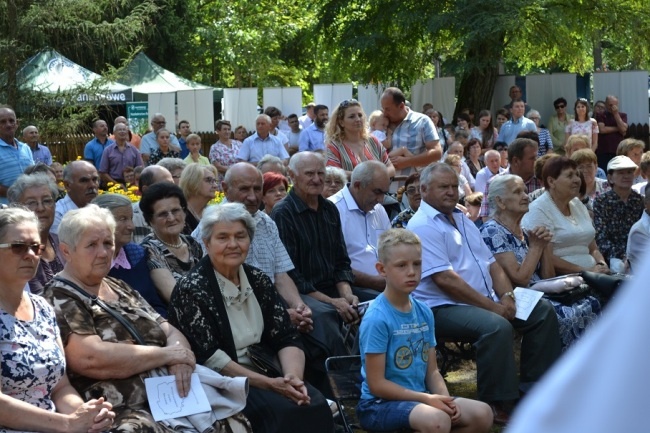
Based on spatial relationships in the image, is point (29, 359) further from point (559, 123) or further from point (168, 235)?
point (559, 123)

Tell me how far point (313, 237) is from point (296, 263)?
0.21m

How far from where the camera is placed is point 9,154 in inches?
402

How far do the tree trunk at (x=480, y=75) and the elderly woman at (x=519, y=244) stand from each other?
549 inches

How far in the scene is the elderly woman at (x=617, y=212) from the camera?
27.3ft

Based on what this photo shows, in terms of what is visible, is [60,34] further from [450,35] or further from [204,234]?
[204,234]

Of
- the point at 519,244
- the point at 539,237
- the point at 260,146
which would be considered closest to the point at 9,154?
the point at 260,146

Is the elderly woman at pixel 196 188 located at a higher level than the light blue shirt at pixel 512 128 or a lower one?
lower

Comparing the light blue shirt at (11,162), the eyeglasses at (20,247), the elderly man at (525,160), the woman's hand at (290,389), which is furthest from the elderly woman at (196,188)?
the light blue shirt at (11,162)

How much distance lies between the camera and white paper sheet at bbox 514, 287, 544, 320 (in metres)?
6.42

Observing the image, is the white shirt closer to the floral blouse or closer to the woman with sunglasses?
the floral blouse

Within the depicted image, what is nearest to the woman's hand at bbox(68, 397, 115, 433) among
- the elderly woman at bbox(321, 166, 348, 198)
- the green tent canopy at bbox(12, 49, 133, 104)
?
the elderly woman at bbox(321, 166, 348, 198)

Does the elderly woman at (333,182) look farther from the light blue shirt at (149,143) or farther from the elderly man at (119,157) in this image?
the light blue shirt at (149,143)

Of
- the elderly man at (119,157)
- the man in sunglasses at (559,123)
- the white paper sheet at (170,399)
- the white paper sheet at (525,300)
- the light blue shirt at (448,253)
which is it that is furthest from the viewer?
the man in sunglasses at (559,123)

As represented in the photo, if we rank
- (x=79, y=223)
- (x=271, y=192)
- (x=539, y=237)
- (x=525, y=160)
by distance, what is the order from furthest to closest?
(x=525, y=160) < (x=271, y=192) < (x=539, y=237) < (x=79, y=223)
